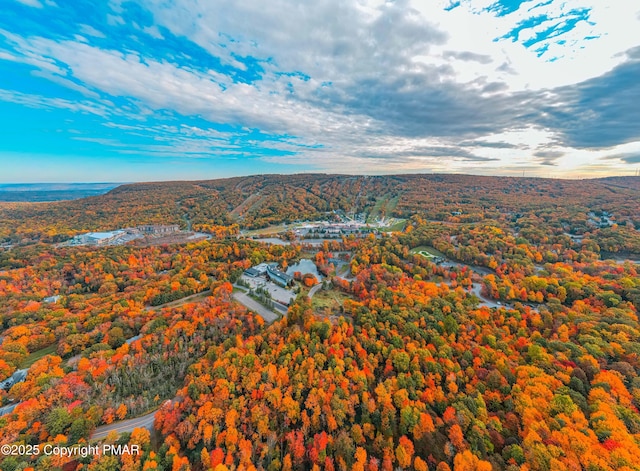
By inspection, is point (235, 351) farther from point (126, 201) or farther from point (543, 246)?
point (126, 201)

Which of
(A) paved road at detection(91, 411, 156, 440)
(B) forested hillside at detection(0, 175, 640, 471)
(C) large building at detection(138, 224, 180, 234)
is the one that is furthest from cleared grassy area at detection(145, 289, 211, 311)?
(C) large building at detection(138, 224, 180, 234)

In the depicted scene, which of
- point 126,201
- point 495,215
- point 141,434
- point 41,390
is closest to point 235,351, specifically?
point 141,434

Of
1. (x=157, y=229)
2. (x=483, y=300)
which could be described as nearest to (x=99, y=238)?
(x=157, y=229)

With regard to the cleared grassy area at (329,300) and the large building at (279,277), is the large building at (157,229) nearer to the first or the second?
the large building at (279,277)

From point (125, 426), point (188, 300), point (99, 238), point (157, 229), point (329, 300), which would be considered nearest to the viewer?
point (125, 426)

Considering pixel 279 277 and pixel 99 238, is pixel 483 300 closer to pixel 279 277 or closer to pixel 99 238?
pixel 279 277

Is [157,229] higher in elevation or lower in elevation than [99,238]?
lower
